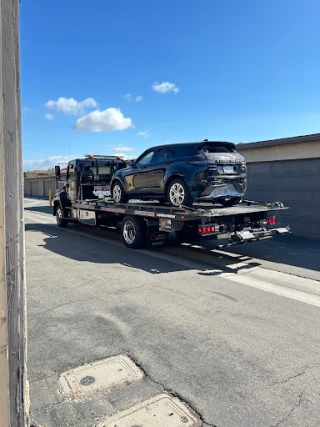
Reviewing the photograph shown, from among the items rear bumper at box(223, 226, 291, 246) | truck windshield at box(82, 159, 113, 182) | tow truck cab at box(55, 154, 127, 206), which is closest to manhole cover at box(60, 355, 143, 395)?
rear bumper at box(223, 226, 291, 246)

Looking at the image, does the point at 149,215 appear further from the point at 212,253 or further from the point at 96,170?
the point at 96,170

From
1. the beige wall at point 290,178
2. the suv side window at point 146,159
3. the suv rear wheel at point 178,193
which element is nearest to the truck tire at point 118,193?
the suv side window at point 146,159

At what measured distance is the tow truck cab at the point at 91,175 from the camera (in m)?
12.2

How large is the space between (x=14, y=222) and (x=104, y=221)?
9707 mm

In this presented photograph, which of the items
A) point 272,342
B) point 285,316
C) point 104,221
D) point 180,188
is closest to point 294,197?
point 180,188

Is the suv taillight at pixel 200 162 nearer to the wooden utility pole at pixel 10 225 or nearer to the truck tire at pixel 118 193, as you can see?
the truck tire at pixel 118 193

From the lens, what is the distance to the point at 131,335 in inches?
158

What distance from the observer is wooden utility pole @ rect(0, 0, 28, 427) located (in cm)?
142

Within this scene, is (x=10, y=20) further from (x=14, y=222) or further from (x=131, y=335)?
(x=131, y=335)

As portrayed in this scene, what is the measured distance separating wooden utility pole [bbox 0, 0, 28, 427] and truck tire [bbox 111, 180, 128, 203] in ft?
27.7

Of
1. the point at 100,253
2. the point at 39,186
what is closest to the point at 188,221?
the point at 100,253

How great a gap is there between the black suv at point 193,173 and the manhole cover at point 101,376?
485 cm

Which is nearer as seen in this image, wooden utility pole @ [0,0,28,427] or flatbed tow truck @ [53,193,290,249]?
wooden utility pole @ [0,0,28,427]

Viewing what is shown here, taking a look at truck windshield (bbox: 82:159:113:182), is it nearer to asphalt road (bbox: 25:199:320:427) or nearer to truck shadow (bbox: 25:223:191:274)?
truck shadow (bbox: 25:223:191:274)
